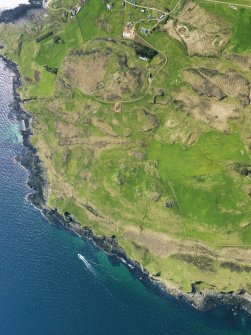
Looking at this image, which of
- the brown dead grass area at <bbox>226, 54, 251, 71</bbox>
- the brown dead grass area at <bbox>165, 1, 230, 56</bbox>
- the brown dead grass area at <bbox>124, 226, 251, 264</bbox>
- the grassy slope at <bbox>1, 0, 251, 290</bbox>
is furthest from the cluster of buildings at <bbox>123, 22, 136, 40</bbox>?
the brown dead grass area at <bbox>124, 226, 251, 264</bbox>

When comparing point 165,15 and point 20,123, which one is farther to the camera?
point 20,123

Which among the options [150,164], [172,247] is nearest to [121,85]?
[150,164]

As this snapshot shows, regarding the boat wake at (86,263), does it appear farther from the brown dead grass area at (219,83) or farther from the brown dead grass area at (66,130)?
the brown dead grass area at (219,83)

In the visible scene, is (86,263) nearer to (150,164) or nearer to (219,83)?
(150,164)

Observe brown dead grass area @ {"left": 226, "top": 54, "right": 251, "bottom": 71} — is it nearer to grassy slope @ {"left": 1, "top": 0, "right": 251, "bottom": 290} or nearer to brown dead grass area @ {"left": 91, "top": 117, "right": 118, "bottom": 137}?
grassy slope @ {"left": 1, "top": 0, "right": 251, "bottom": 290}

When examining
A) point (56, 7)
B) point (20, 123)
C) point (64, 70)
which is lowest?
point (20, 123)

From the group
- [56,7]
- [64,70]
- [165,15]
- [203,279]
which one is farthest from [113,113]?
[203,279]

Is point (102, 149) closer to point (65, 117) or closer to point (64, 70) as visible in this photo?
point (65, 117)
